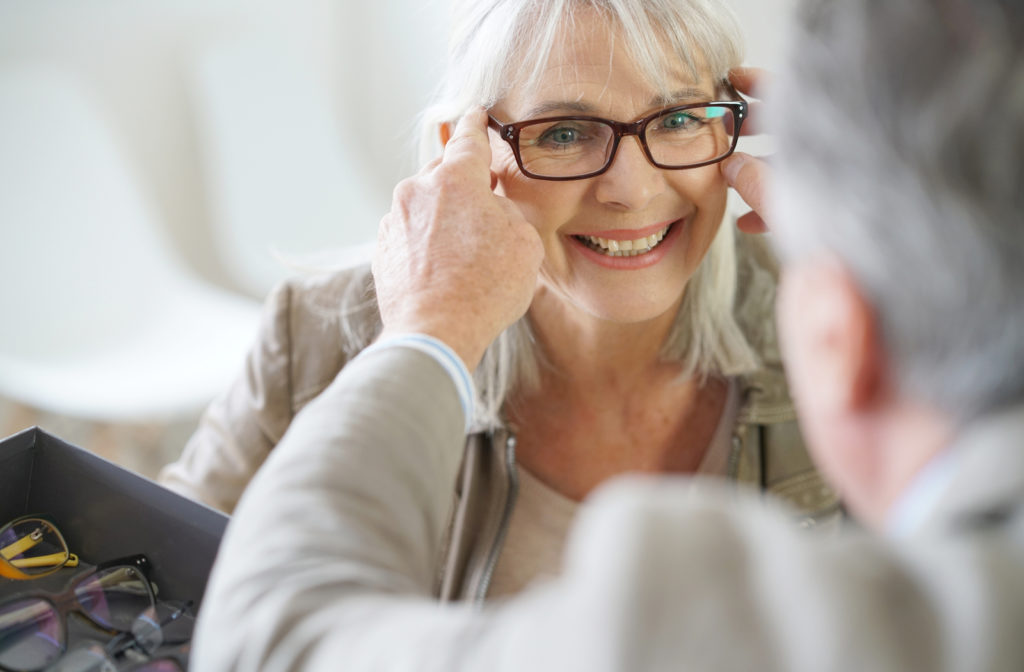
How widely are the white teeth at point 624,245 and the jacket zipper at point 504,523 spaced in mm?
314

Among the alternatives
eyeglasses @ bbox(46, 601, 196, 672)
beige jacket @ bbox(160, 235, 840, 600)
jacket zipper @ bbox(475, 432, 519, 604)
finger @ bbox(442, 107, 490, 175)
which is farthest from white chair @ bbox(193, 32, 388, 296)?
eyeglasses @ bbox(46, 601, 196, 672)

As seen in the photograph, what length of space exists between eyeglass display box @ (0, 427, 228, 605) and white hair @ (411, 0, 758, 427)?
1.95 feet

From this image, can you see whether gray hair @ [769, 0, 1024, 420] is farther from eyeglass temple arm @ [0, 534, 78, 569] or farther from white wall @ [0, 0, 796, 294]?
white wall @ [0, 0, 796, 294]

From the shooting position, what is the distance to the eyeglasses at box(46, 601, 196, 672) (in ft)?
2.83

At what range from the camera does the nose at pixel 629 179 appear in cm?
130

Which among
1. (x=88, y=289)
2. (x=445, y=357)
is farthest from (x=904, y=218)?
(x=88, y=289)

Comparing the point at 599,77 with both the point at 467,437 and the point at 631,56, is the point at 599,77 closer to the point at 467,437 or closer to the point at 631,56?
the point at 631,56

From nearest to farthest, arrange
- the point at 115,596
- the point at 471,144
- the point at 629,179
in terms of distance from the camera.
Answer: the point at 115,596
the point at 471,144
the point at 629,179

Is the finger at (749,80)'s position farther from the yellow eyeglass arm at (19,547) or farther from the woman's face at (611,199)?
the yellow eyeglass arm at (19,547)

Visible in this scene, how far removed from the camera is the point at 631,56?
1.26m

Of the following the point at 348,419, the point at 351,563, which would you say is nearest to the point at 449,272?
the point at 348,419

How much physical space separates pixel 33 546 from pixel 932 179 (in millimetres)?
876

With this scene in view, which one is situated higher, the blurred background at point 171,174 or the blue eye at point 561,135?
the blue eye at point 561,135

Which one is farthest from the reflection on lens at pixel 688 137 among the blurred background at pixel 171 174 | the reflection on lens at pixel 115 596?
the blurred background at pixel 171 174
